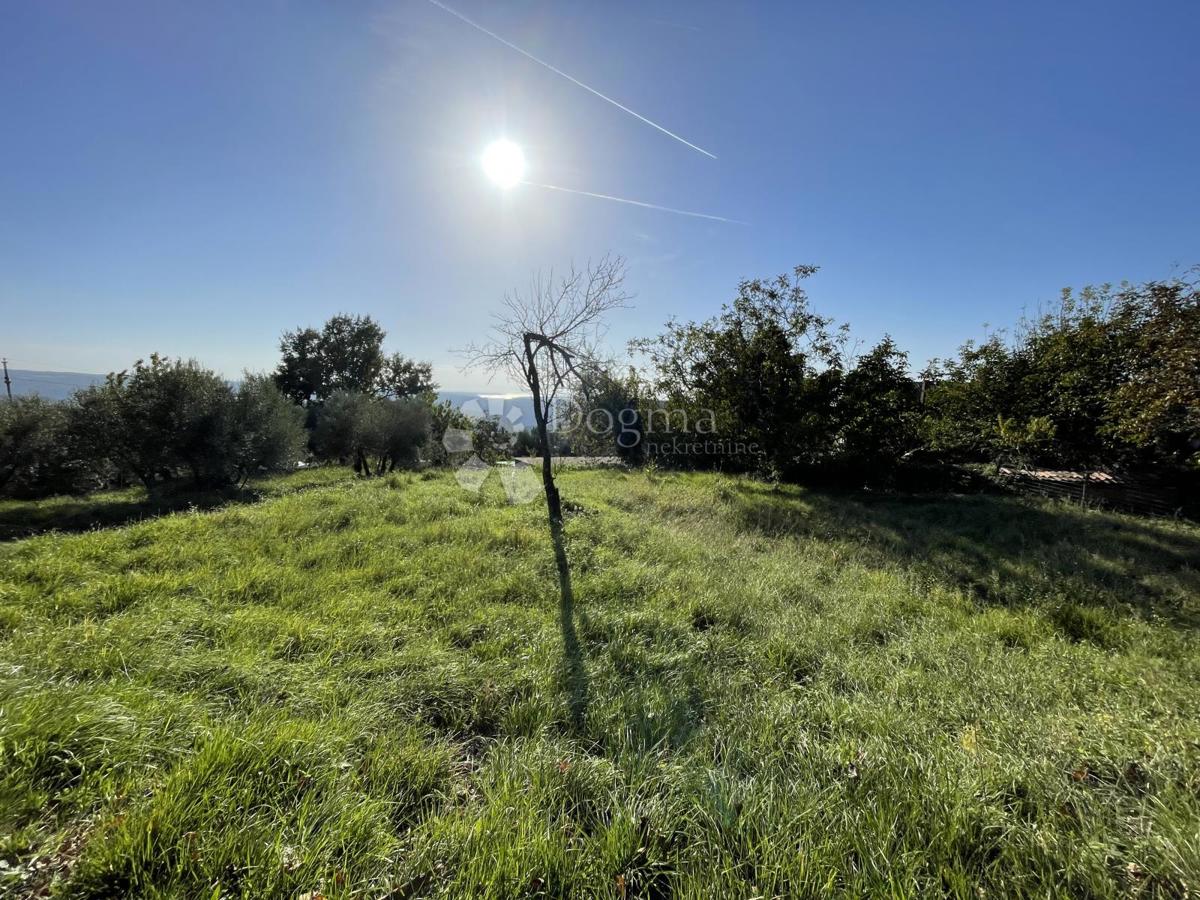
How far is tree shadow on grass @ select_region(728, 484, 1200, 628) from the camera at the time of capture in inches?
178

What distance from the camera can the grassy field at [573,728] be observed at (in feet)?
4.67

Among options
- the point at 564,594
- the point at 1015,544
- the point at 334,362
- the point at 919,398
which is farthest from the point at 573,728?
the point at 334,362

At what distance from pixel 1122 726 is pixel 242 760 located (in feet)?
14.1

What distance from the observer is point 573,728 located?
2.33m

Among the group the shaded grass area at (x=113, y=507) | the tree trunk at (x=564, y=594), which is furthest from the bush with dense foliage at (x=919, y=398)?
the shaded grass area at (x=113, y=507)

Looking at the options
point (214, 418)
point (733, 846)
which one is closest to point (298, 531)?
point (733, 846)

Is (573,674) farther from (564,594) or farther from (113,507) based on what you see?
(113,507)

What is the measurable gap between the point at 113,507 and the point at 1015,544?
771 inches

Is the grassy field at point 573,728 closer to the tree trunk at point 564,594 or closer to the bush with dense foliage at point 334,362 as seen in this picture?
the tree trunk at point 564,594

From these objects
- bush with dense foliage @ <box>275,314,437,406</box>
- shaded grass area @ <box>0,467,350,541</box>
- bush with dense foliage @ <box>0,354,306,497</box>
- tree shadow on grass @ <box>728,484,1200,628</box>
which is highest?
bush with dense foliage @ <box>275,314,437,406</box>

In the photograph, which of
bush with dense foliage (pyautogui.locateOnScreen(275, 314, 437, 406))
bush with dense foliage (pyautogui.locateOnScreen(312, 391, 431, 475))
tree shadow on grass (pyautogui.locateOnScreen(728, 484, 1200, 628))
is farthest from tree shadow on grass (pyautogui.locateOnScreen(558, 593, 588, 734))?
bush with dense foliage (pyautogui.locateOnScreen(275, 314, 437, 406))

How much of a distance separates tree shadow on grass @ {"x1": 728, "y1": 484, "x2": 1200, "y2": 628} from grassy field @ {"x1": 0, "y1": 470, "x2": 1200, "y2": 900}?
0.15 m

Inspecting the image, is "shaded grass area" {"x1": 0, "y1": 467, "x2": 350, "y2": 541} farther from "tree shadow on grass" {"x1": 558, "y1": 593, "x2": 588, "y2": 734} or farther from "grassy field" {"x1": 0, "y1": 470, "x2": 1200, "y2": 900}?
"tree shadow on grass" {"x1": 558, "y1": 593, "x2": 588, "y2": 734}

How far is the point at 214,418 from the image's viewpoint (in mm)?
13211
